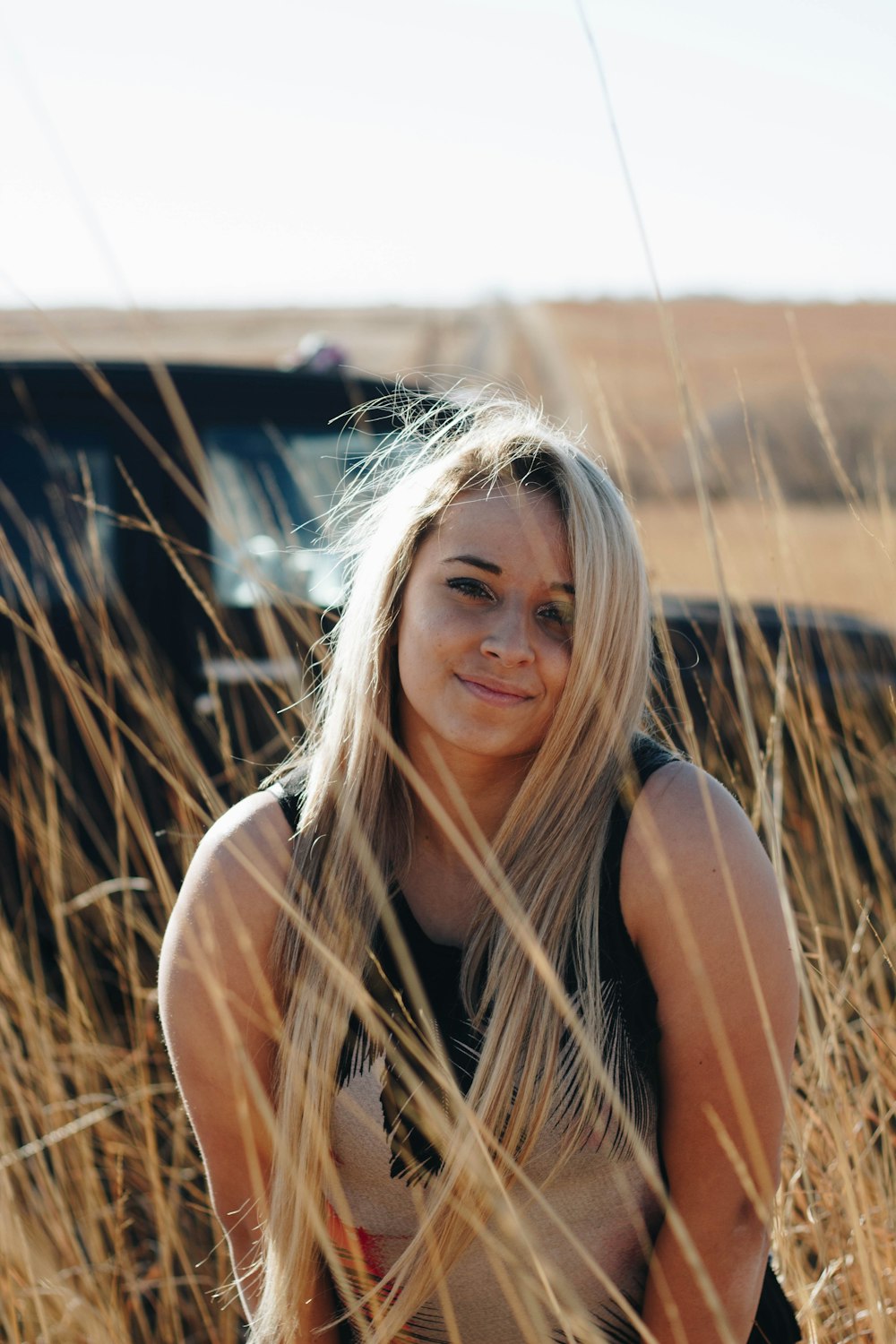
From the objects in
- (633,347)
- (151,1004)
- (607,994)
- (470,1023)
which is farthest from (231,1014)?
(633,347)

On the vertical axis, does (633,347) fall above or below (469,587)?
above

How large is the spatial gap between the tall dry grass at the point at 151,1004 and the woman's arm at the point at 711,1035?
64 millimetres

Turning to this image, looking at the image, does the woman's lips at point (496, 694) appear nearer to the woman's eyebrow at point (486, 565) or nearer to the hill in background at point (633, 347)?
the woman's eyebrow at point (486, 565)

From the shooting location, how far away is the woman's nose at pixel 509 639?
4.53 feet

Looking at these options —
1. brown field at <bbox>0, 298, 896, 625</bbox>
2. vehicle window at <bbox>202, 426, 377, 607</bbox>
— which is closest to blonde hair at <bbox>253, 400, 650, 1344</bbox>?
vehicle window at <bbox>202, 426, 377, 607</bbox>

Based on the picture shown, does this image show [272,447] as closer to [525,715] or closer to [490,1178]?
[525,715]

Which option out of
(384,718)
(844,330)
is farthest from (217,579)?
(844,330)

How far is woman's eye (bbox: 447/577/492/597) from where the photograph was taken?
57.7 inches

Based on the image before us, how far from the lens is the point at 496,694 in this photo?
1412 millimetres

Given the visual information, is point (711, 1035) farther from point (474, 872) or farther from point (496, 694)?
point (496, 694)

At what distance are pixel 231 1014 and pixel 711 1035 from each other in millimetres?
558

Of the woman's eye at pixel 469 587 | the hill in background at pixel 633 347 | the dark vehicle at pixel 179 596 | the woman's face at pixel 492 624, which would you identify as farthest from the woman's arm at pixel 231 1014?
the hill in background at pixel 633 347

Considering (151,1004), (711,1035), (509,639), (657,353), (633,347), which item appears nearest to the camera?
(711,1035)

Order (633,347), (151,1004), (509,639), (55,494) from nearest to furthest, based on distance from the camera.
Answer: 1. (509,639)
2. (151,1004)
3. (55,494)
4. (633,347)
